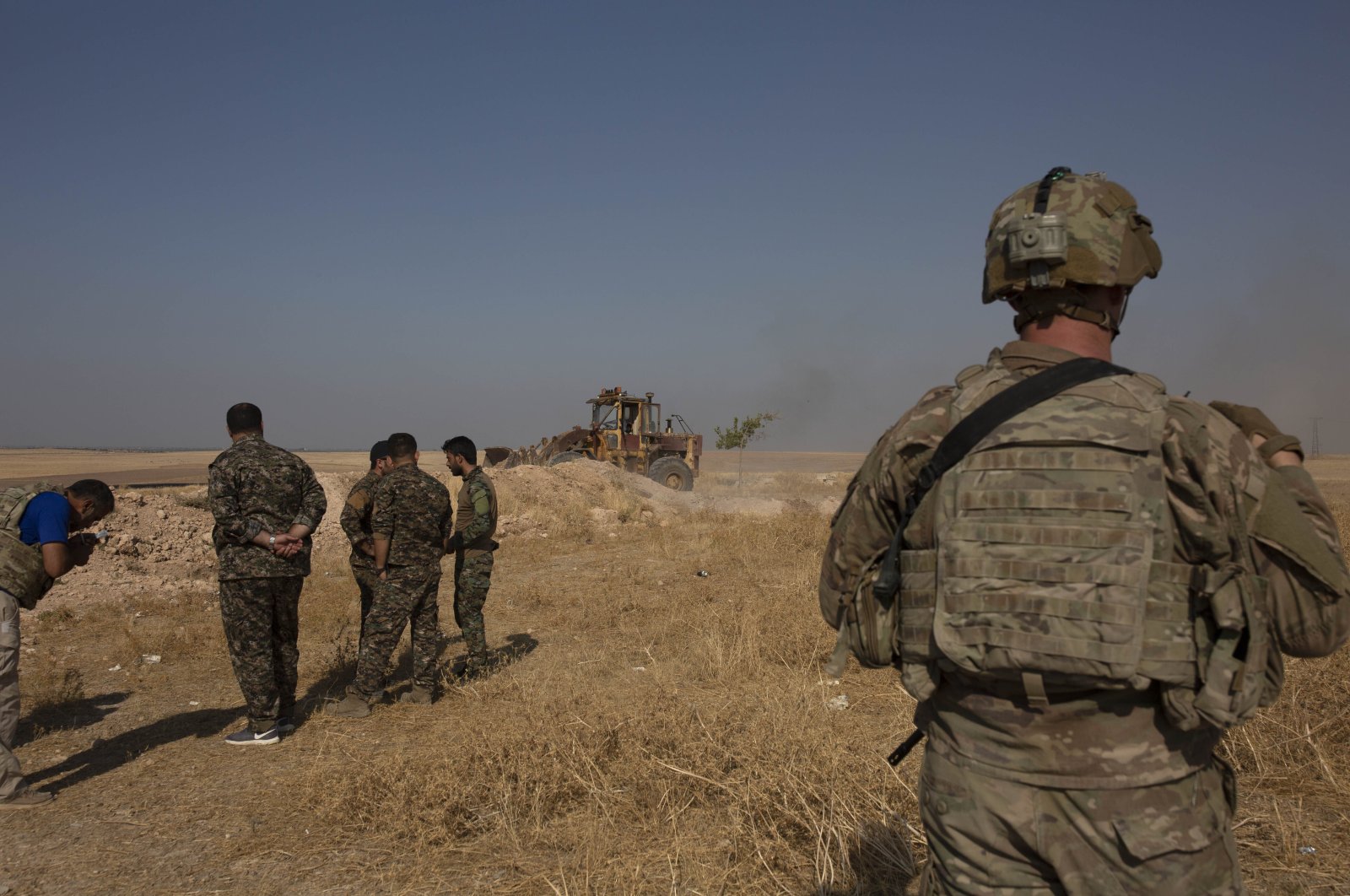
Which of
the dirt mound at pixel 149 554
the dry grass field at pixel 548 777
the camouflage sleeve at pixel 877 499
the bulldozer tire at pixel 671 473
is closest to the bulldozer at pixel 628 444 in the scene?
the bulldozer tire at pixel 671 473

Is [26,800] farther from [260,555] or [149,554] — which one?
[149,554]

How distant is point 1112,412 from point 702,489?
25435 millimetres

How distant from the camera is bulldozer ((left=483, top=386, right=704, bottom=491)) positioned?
21.0 m

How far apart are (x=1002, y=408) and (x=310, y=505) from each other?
4.24m

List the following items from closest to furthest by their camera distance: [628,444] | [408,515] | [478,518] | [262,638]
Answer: [262,638] → [408,515] → [478,518] → [628,444]

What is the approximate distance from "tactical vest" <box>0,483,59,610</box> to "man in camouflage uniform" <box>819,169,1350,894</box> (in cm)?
409

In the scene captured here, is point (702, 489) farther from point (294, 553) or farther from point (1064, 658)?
point (1064, 658)

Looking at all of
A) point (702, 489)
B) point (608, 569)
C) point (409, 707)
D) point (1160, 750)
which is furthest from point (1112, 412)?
point (702, 489)

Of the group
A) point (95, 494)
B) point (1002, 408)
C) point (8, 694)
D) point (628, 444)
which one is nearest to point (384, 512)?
point (95, 494)

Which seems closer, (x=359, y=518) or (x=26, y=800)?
(x=26, y=800)

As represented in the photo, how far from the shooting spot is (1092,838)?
4.87 ft

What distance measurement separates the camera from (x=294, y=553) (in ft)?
15.5

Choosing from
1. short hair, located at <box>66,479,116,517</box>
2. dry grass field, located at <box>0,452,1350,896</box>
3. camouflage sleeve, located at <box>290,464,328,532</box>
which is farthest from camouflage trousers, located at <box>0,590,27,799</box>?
camouflage sleeve, located at <box>290,464,328,532</box>

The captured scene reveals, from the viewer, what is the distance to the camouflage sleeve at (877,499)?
1.70 meters
